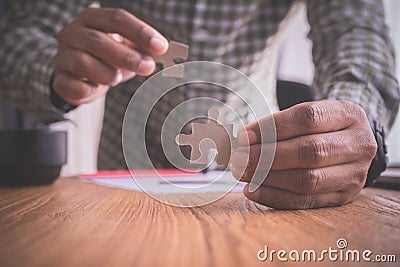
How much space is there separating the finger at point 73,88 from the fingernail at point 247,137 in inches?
15.5

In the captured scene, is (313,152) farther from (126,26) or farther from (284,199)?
(126,26)

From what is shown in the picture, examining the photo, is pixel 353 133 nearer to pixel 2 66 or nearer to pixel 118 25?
pixel 118 25

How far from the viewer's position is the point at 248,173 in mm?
374

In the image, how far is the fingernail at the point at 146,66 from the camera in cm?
57

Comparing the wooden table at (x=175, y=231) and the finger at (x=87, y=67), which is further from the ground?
the finger at (x=87, y=67)

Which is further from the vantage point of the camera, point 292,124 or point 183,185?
point 183,185

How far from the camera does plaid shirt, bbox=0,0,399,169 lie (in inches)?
24.6

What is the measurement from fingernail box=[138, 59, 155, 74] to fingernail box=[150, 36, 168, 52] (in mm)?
38

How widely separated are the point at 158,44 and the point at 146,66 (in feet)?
0.16

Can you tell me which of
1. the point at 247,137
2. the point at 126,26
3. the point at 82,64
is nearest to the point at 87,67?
the point at 82,64

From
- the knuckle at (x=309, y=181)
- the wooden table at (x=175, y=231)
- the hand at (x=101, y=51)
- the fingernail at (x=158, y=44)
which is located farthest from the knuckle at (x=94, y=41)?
the knuckle at (x=309, y=181)

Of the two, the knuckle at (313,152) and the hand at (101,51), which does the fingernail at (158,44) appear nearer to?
the hand at (101,51)

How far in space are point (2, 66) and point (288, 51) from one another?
4.97ft

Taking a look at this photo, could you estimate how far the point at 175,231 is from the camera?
276 millimetres
